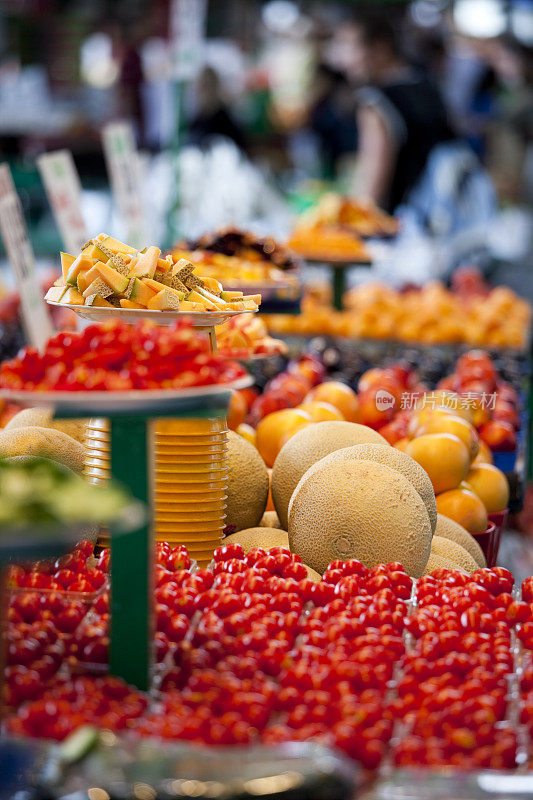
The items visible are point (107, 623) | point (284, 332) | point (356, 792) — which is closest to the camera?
point (356, 792)

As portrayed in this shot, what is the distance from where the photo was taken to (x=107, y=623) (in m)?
2.03

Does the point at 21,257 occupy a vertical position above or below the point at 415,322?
above

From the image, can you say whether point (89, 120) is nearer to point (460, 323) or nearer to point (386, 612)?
point (460, 323)

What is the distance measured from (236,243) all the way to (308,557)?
6.91ft

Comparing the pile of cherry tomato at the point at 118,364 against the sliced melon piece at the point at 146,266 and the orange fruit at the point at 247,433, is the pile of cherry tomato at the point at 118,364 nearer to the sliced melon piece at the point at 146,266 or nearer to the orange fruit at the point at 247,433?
the sliced melon piece at the point at 146,266

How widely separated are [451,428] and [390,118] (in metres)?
5.39

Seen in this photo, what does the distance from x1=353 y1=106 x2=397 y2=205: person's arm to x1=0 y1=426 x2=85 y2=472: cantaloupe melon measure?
5.64 meters

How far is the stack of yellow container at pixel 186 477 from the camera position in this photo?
2.55 m

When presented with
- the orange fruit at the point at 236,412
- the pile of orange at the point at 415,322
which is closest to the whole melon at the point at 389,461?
the orange fruit at the point at 236,412

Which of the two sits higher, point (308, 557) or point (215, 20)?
point (215, 20)

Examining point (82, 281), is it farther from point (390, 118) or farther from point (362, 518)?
point (390, 118)

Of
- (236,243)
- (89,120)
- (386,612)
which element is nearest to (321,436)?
(386,612)

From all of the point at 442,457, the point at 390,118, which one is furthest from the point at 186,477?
the point at 390,118

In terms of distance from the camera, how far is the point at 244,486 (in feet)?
9.20
